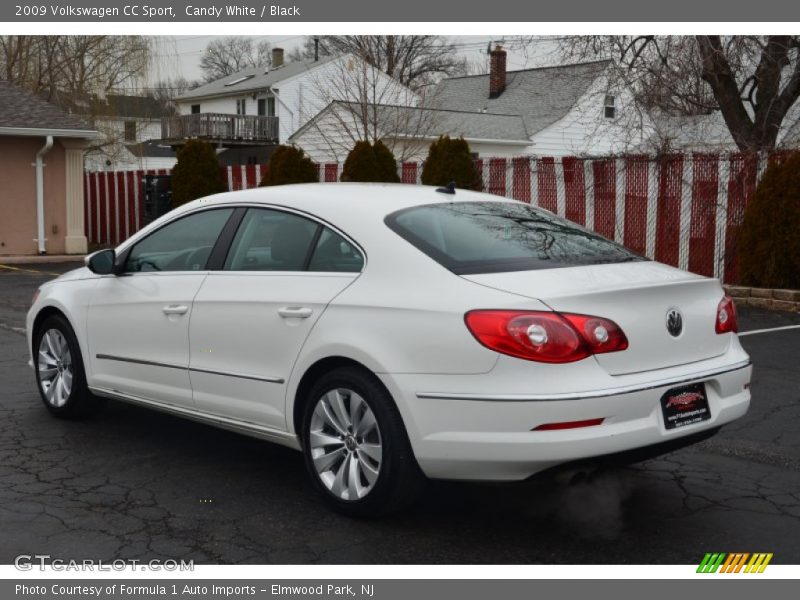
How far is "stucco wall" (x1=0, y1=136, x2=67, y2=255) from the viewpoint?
22922mm

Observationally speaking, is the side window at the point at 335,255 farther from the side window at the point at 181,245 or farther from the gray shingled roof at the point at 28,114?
the gray shingled roof at the point at 28,114

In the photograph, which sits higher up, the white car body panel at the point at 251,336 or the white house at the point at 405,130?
the white house at the point at 405,130

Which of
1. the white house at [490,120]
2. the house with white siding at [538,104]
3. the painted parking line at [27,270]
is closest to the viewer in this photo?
the painted parking line at [27,270]

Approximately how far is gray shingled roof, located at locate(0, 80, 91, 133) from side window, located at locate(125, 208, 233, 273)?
1797cm

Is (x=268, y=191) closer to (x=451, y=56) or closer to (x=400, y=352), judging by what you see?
(x=400, y=352)

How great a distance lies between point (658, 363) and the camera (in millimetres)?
4438

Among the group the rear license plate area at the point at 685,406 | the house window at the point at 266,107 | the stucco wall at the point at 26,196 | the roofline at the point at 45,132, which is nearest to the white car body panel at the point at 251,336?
the rear license plate area at the point at 685,406

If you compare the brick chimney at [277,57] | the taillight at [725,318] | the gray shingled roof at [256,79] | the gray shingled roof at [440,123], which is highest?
the brick chimney at [277,57]

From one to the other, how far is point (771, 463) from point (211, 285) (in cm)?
336

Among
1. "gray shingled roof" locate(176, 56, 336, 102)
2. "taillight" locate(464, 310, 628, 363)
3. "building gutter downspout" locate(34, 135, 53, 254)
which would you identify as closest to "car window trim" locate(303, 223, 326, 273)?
"taillight" locate(464, 310, 628, 363)

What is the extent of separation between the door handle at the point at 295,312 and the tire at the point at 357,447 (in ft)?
1.09

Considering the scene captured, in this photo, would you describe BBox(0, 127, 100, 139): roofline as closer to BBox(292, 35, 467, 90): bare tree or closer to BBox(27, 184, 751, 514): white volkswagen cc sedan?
BBox(27, 184, 751, 514): white volkswagen cc sedan

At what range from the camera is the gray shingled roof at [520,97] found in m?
39.6

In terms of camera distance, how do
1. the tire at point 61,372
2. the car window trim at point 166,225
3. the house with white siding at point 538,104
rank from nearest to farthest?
the car window trim at point 166,225 < the tire at point 61,372 < the house with white siding at point 538,104
